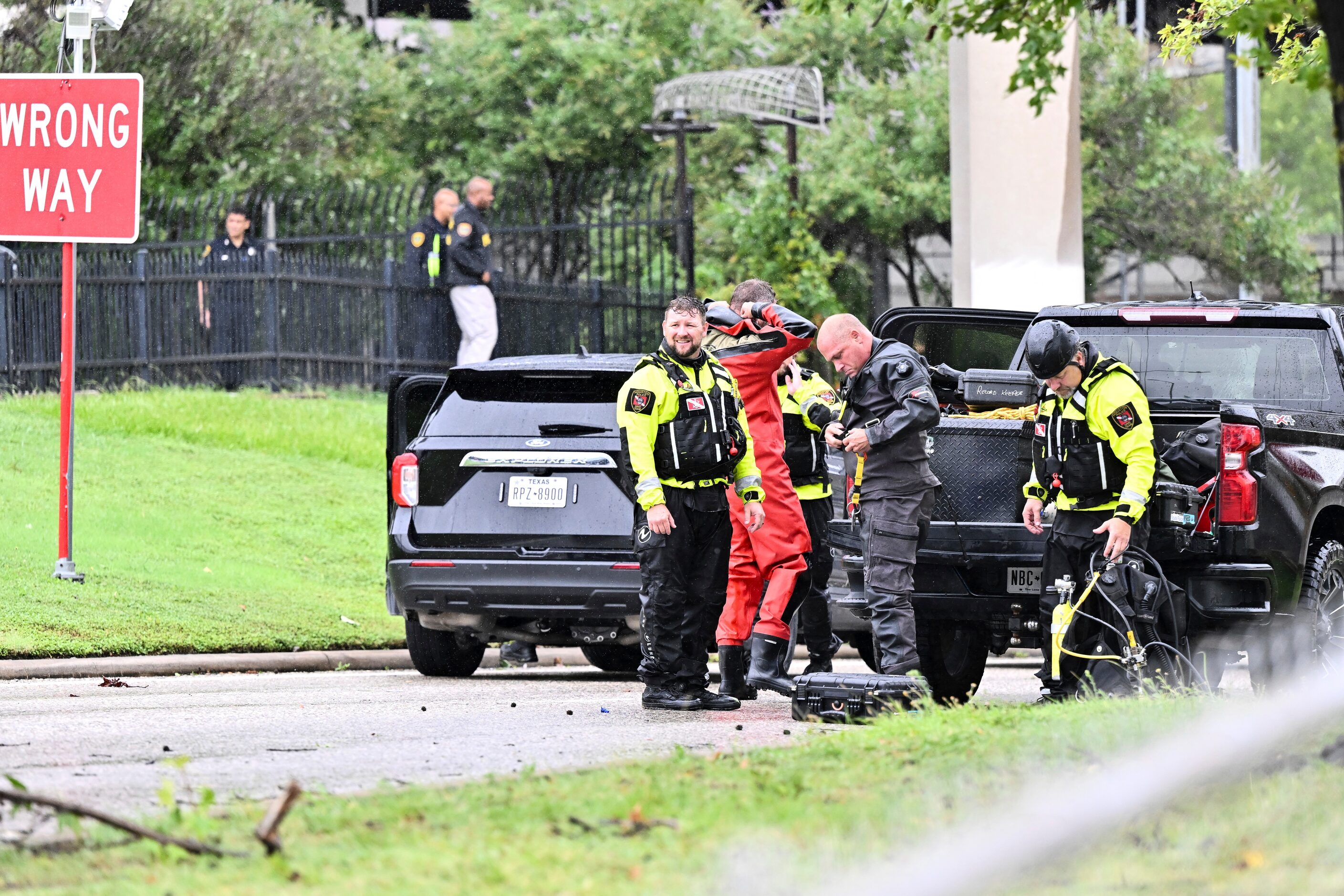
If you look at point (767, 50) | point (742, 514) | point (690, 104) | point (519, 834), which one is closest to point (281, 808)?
point (519, 834)

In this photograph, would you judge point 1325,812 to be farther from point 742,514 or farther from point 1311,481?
point 742,514

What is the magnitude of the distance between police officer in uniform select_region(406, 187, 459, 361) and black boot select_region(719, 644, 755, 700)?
1061cm

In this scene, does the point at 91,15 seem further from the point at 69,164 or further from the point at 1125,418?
the point at 1125,418

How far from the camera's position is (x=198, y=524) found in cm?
1532

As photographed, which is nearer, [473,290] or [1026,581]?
[1026,581]

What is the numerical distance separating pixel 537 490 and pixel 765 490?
1543 millimetres

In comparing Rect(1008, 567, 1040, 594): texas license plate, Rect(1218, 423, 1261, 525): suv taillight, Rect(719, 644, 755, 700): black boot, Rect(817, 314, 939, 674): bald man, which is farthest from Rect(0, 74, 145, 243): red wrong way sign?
Rect(1218, 423, 1261, 525): suv taillight

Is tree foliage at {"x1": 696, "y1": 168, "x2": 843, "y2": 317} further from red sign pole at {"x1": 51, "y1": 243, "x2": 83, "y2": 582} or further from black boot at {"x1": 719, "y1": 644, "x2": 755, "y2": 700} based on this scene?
black boot at {"x1": 719, "y1": 644, "x2": 755, "y2": 700}

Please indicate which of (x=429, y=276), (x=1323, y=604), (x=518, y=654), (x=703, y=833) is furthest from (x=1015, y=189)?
(x=703, y=833)

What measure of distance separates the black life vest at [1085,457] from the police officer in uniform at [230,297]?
12.5 meters

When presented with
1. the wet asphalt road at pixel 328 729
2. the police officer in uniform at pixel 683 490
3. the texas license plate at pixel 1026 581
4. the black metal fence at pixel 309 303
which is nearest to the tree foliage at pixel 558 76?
the black metal fence at pixel 309 303

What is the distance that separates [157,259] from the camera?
19.6 meters

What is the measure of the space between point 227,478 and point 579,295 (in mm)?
5442

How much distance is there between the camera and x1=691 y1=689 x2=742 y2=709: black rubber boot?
363 inches
